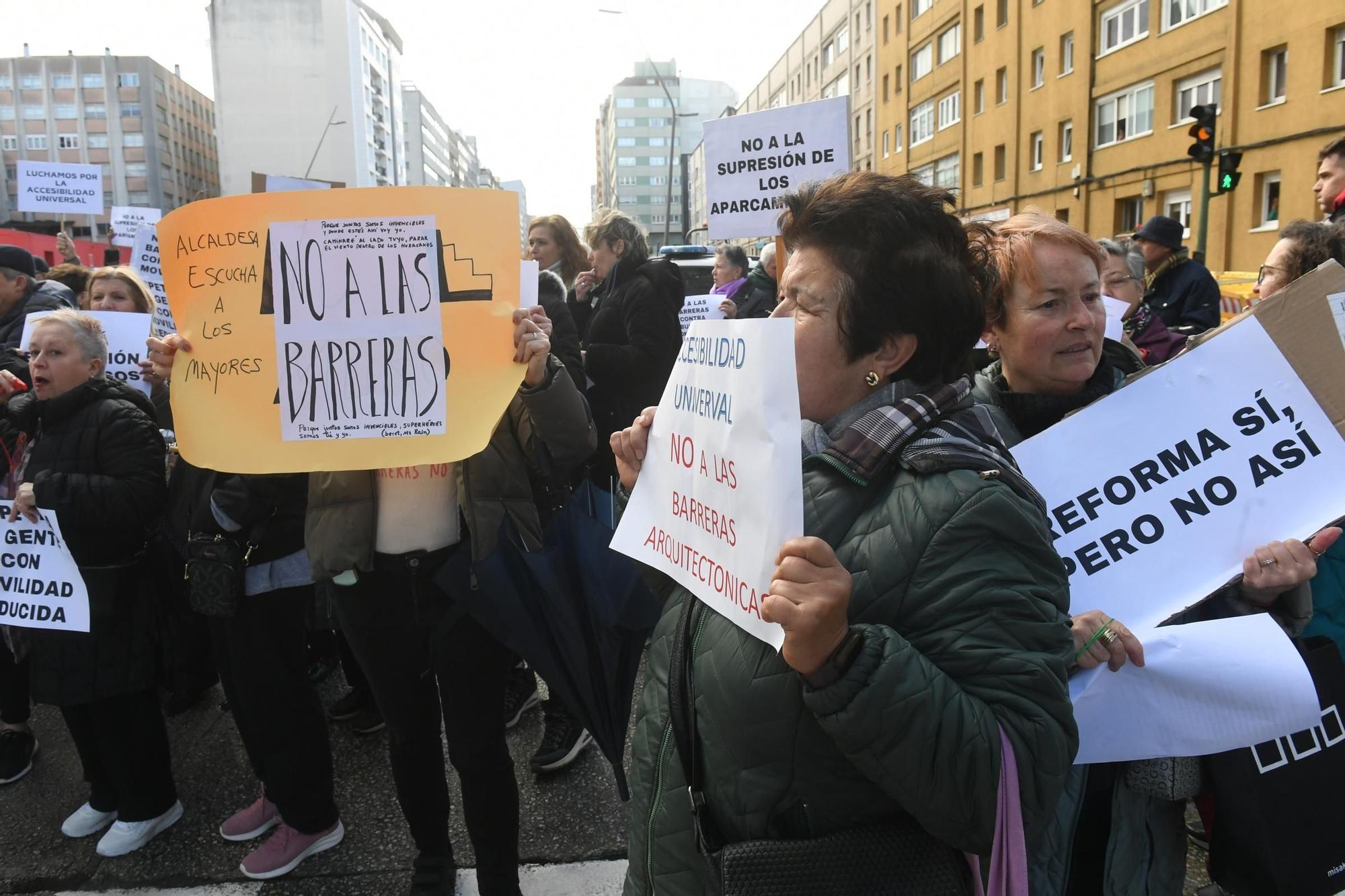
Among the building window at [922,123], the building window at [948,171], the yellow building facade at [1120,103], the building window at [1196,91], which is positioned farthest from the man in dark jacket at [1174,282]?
the building window at [922,123]

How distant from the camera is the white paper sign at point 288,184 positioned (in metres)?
3.04

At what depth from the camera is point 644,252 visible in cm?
464

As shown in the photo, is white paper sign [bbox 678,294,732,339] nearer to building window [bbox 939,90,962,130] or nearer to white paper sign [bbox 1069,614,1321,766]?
white paper sign [bbox 1069,614,1321,766]

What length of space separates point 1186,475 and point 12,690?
4.48 meters

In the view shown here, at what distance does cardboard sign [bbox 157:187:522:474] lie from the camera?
7.07 feet

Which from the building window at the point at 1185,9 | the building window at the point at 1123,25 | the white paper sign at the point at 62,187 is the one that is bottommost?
the white paper sign at the point at 62,187

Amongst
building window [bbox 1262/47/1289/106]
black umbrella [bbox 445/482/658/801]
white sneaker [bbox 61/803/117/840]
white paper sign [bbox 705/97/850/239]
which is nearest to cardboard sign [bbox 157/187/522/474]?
black umbrella [bbox 445/482/658/801]

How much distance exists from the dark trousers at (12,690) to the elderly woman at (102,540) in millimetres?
848

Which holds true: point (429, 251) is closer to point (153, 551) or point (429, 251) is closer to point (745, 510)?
point (745, 510)

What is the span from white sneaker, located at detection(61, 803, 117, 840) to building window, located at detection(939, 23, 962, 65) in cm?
4020

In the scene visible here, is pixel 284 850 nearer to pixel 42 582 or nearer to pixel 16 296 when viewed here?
pixel 42 582

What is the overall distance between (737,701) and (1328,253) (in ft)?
8.88

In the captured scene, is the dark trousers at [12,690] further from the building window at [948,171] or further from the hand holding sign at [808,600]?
the building window at [948,171]

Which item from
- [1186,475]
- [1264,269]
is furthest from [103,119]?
[1186,475]
